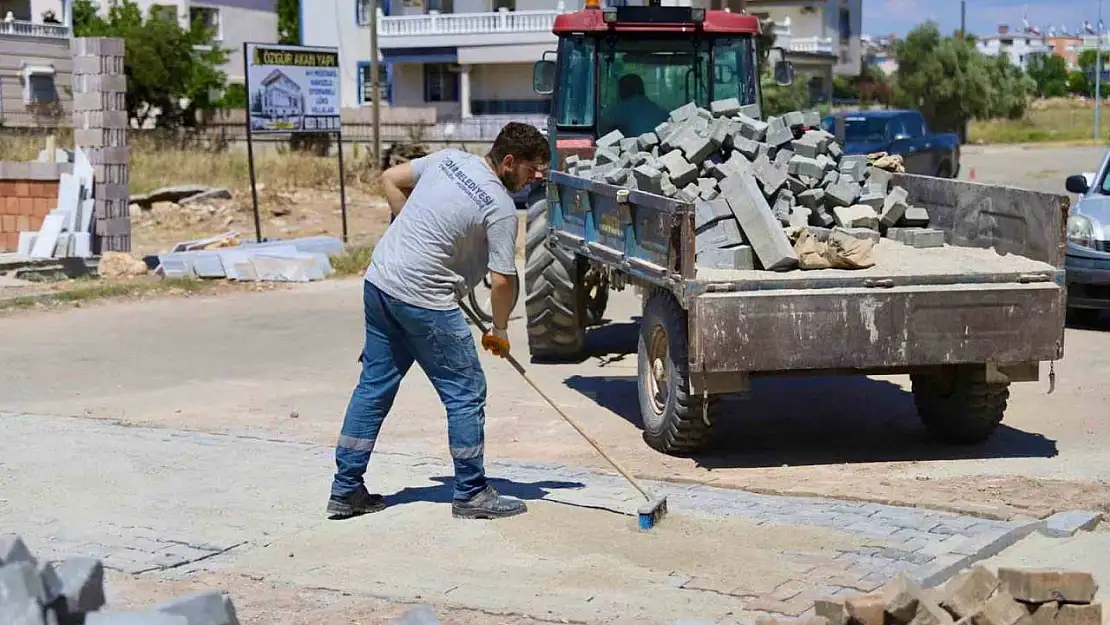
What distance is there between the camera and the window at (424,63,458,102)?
55.1m

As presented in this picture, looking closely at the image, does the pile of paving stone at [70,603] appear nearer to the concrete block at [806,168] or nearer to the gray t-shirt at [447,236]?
the gray t-shirt at [447,236]

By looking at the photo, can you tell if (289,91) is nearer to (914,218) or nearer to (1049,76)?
(914,218)

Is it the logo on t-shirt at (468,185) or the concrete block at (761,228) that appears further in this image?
the concrete block at (761,228)

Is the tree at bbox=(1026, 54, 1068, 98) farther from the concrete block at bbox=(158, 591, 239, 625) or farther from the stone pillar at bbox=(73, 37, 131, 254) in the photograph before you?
the concrete block at bbox=(158, 591, 239, 625)

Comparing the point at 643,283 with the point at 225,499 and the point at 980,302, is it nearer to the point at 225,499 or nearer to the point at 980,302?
the point at 980,302

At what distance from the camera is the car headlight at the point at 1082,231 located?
13.5 m

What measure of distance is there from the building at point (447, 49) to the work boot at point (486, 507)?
4230 centimetres

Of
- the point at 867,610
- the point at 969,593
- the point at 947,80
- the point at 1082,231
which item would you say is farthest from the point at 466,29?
Answer: the point at 867,610

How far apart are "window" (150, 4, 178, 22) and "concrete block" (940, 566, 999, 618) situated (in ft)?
159

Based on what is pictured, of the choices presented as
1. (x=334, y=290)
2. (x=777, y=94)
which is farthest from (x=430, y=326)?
(x=777, y=94)

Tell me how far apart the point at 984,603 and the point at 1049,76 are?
12566cm

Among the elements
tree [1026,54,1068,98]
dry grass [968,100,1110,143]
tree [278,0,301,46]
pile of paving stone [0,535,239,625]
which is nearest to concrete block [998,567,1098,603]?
pile of paving stone [0,535,239,625]

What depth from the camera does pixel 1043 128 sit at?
7069 cm

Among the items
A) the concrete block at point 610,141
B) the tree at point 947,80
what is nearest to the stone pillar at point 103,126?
the concrete block at point 610,141
